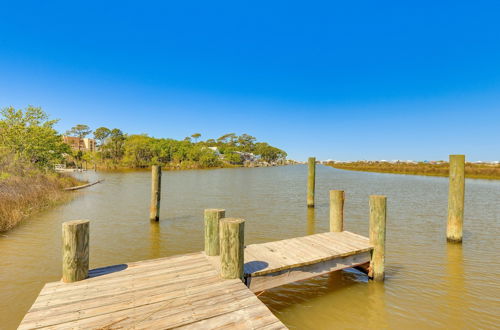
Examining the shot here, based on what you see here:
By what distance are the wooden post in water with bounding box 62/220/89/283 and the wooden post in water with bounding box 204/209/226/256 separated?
218 cm

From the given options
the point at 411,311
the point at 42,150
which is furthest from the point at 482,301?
the point at 42,150

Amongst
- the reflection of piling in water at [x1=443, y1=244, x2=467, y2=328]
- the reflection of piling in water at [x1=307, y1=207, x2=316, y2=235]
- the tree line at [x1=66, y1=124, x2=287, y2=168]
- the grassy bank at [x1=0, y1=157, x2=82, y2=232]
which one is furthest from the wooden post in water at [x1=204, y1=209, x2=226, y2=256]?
the tree line at [x1=66, y1=124, x2=287, y2=168]

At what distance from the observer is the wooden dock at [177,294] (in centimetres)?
317

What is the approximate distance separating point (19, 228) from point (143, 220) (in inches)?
174

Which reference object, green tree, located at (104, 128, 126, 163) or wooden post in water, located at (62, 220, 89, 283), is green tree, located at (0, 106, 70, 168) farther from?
green tree, located at (104, 128, 126, 163)

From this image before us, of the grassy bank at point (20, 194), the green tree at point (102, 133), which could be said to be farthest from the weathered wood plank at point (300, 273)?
the green tree at point (102, 133)

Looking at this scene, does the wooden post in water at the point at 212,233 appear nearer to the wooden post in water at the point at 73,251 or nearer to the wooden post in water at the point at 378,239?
the wooden post in water at the point at 73,251

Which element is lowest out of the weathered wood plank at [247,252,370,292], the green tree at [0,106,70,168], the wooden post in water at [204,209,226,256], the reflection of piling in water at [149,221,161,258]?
the reflection of piling in water at [149,221,161,258]

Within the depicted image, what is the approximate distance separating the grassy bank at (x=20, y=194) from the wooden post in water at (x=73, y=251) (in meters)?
7.80

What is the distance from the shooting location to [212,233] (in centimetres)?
535

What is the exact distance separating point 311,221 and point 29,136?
21.3 metres

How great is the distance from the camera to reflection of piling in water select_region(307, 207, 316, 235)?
10425mm

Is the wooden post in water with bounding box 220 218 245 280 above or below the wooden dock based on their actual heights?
above

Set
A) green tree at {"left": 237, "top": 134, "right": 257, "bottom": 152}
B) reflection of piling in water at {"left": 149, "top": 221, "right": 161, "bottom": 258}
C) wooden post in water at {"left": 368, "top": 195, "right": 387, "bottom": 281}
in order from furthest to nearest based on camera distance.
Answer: green tree at {"left": 237, "top": 134, "right": 257, "bottom": 152} < reflection of piling in water at {"left": 149, "top": 221, "right": 161, "bottom": 258} < wooden post in water at {"left": 368, "top": 195, "right": 387, "bottom": 281}
